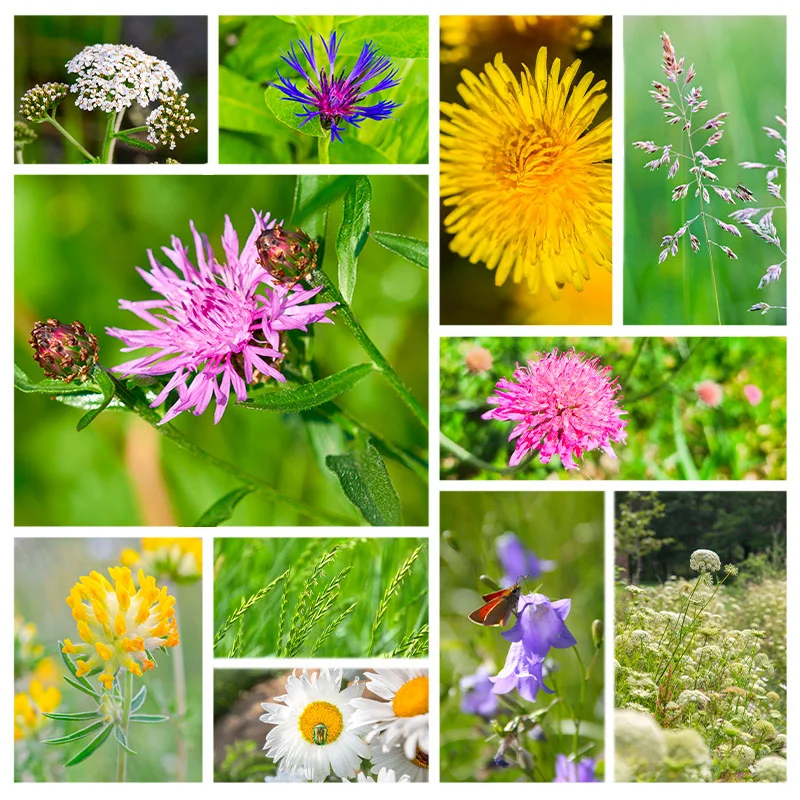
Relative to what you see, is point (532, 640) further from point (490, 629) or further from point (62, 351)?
point (62, 351)

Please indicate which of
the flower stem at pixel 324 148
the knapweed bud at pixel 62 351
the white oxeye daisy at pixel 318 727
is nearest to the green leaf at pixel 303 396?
the knapweed bud at pixel 62 351

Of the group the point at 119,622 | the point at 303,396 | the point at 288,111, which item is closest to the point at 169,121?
the point at 288,111

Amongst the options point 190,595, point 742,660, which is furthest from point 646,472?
point 190,595

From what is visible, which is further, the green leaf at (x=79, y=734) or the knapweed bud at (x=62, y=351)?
the green leaf at (x=79, y=734)

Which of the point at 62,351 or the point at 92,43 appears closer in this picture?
the point at 62,351

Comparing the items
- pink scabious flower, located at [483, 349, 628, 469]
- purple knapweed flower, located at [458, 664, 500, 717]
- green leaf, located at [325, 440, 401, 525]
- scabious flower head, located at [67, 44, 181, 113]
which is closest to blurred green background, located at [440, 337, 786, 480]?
pink scabious flower, located at [483, 349, 628, 469]

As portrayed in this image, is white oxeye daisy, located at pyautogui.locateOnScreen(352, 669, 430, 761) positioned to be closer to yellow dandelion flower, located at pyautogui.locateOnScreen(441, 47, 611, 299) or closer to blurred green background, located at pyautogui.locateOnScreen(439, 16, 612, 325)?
blurred green background, located at pyautogui.locateOnScreen(439, 16, 612, 325)

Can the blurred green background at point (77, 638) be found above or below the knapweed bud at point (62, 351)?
below

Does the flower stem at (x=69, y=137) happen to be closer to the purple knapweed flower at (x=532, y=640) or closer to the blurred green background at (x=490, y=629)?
the blurred green background at (x=490, y=629)
